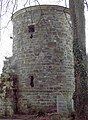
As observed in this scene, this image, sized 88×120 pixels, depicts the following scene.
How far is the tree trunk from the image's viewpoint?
10.6 meters

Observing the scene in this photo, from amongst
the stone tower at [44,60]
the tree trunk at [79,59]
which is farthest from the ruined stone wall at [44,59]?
the tree trunk at [79,59]

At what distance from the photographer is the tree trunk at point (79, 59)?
417 inches

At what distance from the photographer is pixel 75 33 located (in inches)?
444

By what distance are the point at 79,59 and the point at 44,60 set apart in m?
5.60

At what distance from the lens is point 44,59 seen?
54.3 feet

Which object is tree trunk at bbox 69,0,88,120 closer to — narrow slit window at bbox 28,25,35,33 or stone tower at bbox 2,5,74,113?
stone tower at bbox 2,5,74,113

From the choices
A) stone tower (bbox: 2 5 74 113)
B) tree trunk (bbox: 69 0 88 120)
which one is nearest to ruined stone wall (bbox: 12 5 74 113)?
stone tower (bbox: 2 5 74 113)

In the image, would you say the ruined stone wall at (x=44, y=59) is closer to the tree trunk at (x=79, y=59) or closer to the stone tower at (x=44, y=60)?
the stone tower at (x=44, y=60)

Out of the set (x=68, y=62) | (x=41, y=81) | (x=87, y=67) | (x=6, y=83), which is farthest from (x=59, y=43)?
(x=87, y=67)

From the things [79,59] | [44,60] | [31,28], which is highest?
[31,28]

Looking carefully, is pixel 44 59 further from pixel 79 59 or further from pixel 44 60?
pixel 79 59

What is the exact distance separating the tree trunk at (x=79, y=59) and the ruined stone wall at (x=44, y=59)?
4.79 m

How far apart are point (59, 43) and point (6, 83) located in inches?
153

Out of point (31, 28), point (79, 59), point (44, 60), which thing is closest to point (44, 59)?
point (44, 60)
